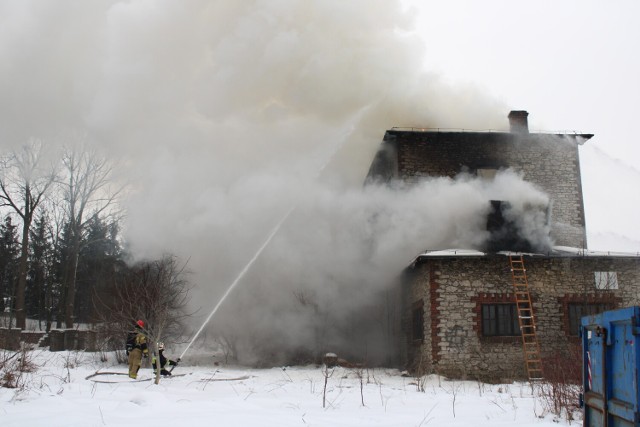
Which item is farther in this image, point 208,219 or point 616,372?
point 208,219

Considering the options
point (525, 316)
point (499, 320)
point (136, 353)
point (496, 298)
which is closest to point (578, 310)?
point (525, 316)

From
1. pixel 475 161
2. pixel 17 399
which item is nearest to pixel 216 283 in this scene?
pixel 475 161

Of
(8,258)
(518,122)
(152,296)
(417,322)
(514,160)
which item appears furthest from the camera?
(8,258)

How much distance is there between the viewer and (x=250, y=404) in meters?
9.23

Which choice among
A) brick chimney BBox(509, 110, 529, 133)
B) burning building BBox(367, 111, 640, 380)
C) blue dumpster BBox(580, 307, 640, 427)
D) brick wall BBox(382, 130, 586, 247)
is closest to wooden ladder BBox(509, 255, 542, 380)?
burning building BBox(367, 111, 640, 380)

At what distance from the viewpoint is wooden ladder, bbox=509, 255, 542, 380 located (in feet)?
51.2

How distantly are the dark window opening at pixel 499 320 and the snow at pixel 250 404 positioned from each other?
9.83ft

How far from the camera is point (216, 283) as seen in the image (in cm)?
2030

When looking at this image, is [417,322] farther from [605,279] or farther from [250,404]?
[250,404]

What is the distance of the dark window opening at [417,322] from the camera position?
1750cm

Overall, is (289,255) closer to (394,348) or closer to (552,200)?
(394,348)

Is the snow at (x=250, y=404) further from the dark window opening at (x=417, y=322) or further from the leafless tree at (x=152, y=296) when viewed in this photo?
the dark window opening at (x=417, y=322)

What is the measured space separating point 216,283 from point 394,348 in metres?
7.44

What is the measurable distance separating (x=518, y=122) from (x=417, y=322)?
879cm
